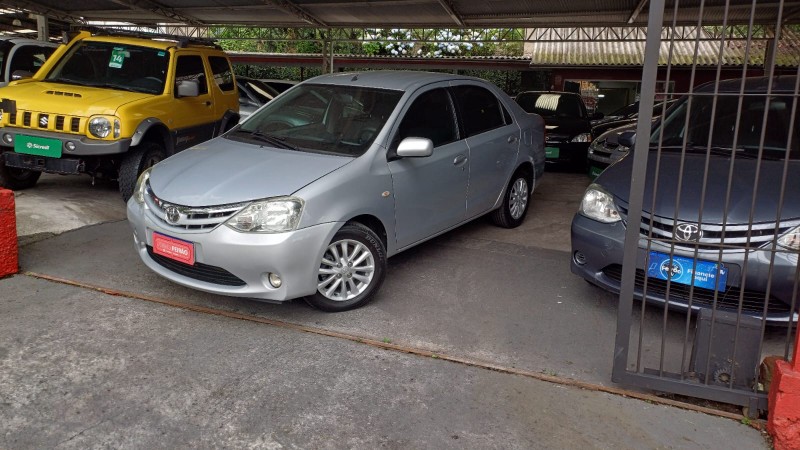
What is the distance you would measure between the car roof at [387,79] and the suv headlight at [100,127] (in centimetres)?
223

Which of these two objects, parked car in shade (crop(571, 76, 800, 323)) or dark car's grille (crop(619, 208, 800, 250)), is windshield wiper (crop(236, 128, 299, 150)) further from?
dark car's grille (crop(619, 208, 800, 250))

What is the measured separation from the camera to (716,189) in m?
3.91

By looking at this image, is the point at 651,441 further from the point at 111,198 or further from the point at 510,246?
the point at 111,198

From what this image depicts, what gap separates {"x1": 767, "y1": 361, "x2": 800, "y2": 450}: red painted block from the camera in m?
2.79

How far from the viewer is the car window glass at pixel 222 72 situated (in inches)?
319

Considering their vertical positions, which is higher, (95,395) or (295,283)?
(295,283)

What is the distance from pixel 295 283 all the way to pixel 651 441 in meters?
2.11

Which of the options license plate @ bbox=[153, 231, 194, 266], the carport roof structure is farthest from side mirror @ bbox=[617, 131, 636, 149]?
the carport roof structure

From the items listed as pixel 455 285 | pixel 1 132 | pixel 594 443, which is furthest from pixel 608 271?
pixel 1 132

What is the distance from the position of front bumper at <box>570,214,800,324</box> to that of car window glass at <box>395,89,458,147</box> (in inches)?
53.4

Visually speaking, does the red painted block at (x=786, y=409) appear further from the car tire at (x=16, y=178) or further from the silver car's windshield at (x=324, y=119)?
the car tire at (x=16, y=178)

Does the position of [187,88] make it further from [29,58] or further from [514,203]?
[514,203]

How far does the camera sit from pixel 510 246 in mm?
5914

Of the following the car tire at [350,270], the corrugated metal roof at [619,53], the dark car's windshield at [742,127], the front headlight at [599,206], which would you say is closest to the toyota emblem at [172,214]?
the car tire at [350,270]
